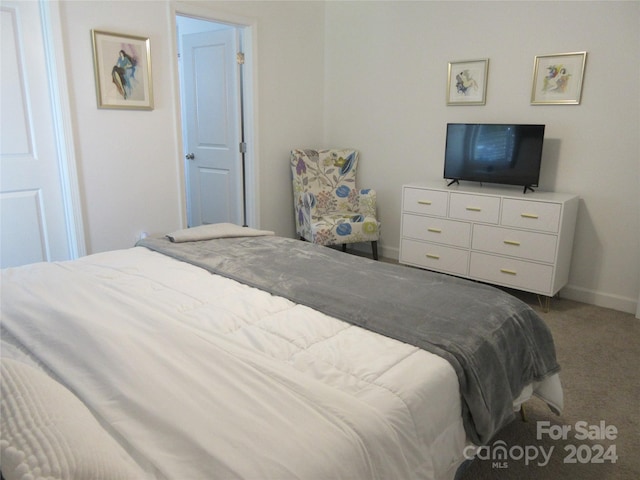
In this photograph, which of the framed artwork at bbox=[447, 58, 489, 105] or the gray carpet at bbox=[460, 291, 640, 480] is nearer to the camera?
the gray carpet at bbox=[460, 291, 640, 480]

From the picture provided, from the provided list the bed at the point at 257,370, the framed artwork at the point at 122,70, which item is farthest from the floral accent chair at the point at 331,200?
the bed at the point at 257,370

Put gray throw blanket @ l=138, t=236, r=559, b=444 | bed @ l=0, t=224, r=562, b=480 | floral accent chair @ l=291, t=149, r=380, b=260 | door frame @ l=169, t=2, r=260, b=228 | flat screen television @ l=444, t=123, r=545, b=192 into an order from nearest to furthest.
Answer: bed @ l=0, t=224, r=562, b=480 → gray throw blanket @ l=138, t=236, r=559, b=444 → flat screen television @ l=444, t=123, r=545, b=192 → door frame @ l=169, t=2, r=260, b=228 → floral accent chair @ l=291, t=149, r=380, b=260

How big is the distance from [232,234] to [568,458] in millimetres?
1943

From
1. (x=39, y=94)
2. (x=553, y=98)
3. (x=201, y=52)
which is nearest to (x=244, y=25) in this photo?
(x=201, y=52)

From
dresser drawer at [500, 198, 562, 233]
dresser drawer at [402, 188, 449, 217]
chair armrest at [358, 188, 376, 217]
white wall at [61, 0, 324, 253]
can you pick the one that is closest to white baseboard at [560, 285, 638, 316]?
dresser drawer at [500, 198, 562, 233]

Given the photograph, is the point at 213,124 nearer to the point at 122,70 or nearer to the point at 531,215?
the point at 122,70

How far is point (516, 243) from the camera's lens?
3.42 m

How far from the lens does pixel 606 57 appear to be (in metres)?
3.25

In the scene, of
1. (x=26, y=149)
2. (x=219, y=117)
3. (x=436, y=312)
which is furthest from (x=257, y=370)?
(x=219, y=117)

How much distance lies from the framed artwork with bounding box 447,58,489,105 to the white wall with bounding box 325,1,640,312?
59mm

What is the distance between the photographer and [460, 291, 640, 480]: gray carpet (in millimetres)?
1886

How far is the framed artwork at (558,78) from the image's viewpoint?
11.0 feet

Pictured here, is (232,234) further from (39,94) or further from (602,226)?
(602,226)

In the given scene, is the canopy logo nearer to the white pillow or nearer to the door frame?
the white pillow
